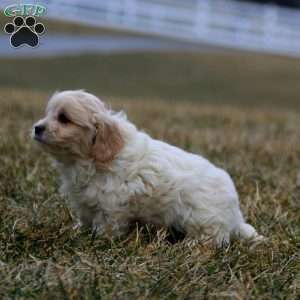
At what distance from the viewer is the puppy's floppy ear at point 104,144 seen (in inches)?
185

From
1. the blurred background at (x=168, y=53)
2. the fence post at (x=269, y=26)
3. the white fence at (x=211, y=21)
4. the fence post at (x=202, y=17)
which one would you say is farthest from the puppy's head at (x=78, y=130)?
the fence post at (x=269, y=26)

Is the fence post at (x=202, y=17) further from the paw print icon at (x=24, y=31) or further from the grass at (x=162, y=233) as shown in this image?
the paw print icon at (x=24, y=31)

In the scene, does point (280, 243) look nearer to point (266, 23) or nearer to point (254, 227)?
point (254, 227)

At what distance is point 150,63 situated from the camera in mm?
24812

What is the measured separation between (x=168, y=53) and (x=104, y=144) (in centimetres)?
2176

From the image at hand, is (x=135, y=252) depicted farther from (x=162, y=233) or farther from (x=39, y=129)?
(x=39, y=129)

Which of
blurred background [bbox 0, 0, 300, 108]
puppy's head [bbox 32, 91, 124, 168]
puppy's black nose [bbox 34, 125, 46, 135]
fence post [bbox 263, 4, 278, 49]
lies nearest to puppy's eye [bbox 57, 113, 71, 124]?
puppy's head [bbox 32, 91, 124, 168]

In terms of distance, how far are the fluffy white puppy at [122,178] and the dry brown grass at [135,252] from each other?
0.16 m

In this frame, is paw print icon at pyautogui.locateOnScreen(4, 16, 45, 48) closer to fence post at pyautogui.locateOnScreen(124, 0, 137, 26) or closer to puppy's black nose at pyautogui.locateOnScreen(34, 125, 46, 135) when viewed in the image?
puppy's black nose at pyautogui.locateOnScreen(34, 125, 46, 135)

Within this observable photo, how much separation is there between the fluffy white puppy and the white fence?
17.0 m

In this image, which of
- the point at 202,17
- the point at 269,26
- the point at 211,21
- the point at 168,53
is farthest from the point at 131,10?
the point at 269,26

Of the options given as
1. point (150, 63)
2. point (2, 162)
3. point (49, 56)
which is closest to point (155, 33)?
point (150, 63)

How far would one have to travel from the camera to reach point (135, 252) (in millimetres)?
4215

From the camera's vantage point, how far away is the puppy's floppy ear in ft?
15.5
